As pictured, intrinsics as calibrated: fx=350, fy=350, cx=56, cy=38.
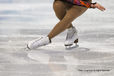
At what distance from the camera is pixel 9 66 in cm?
262

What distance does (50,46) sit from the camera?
331 centimetres

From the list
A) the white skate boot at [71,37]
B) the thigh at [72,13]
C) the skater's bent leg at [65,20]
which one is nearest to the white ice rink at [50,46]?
the white skate boot at [71,37]

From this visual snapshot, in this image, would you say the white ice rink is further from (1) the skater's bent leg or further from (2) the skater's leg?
(2) the skater's leg

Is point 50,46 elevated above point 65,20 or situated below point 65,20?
below

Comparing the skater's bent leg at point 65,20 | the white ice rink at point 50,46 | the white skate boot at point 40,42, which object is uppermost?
the skater's bent leg at point 65,20

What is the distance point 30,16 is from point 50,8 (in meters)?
0.56

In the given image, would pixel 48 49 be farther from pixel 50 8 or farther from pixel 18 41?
pixel 50 8

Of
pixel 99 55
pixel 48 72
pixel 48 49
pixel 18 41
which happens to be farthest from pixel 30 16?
pixel 48 72

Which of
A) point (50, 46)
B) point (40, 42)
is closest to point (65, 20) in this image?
point (40, 42)

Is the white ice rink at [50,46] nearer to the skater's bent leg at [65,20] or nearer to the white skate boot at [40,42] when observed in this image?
the white skate boot at [40,42]

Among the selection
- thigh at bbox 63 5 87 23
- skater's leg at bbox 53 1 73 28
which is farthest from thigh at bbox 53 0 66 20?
thigh at bbox 63 5 87 23

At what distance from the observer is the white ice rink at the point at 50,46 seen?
2.53 metres

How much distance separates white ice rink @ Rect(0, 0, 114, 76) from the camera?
2.53 metres

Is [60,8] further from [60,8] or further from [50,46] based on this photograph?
[50,46]
